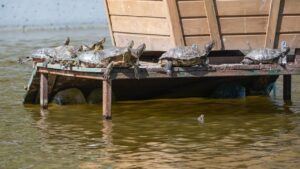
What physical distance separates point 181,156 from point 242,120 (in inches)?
93.0

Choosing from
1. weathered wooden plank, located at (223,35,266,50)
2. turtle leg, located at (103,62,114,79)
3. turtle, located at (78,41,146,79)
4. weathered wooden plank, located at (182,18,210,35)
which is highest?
weathered wooden plank, located at (182,18,210,35)

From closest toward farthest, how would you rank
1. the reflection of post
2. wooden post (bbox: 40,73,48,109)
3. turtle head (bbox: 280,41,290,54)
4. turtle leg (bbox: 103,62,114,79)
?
the reflection of post, turtle leg (bbox: 103,62,114,79), turtle head (bbox: 280,41,290,54), wooden post (bbox: 40,73,48,109)

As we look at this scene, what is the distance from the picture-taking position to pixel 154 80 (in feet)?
39.7

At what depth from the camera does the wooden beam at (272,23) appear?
11.0 m

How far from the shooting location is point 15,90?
549 inches

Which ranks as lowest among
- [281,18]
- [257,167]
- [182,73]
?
[257,167]

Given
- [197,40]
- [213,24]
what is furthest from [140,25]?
[213,24]

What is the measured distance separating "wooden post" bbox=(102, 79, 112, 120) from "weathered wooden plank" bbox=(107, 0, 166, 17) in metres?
1.59

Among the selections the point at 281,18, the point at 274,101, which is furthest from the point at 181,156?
the point at 274,101

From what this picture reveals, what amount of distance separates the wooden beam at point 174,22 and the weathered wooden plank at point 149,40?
0.17 metres

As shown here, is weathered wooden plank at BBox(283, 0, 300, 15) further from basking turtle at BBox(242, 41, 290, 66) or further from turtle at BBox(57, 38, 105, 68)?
turtle at BBox(57, 38, 105, 68)

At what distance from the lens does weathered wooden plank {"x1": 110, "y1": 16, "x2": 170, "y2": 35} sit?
11320 mm

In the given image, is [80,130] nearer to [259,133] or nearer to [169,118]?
[169,118]

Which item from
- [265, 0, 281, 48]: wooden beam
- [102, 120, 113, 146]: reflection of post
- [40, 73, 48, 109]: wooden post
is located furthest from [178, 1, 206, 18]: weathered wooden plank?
[40, 73, 48, 109]: wooden post
